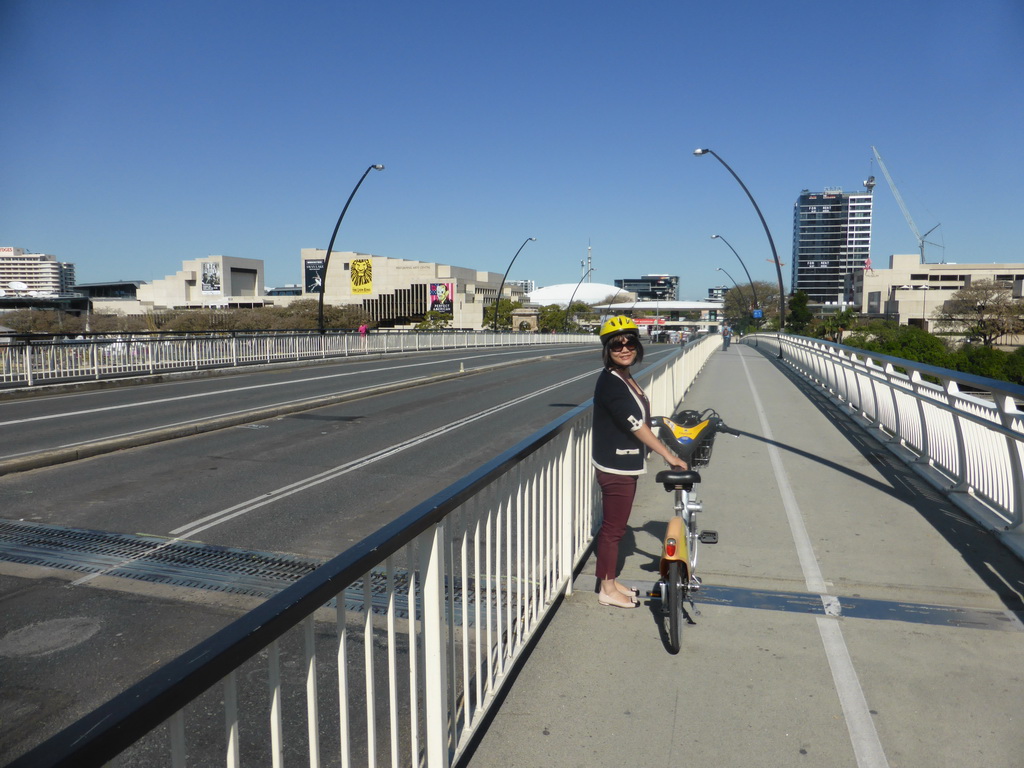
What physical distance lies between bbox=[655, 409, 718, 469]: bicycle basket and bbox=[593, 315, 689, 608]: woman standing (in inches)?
17.3

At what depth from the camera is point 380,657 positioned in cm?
441

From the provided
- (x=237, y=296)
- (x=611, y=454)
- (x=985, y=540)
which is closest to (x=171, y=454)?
(x=611, y=454)

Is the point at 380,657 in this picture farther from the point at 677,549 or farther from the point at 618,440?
the point at 618,440

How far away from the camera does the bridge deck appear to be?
11.6ft

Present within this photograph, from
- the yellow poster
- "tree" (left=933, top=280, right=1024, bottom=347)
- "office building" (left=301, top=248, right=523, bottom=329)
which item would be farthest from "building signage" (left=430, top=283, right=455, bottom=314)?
"tree" (left=933, top=280, right=1024, bottom=347)

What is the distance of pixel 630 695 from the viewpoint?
157 inches

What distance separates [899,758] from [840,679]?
741 millimetres

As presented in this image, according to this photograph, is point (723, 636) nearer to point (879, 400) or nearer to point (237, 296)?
point (879, 400)

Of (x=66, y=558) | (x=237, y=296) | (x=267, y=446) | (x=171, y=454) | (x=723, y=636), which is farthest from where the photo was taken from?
(x=237, y=296)

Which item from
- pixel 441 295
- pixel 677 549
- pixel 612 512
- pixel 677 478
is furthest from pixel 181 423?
pixel 441 295

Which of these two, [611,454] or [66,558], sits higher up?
[611,454]

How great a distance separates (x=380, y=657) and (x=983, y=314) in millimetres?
91394

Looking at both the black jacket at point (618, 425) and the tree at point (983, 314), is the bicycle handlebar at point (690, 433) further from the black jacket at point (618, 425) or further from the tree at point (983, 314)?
the tree at point (983, 314)

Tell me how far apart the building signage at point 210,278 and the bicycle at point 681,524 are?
529 feet
